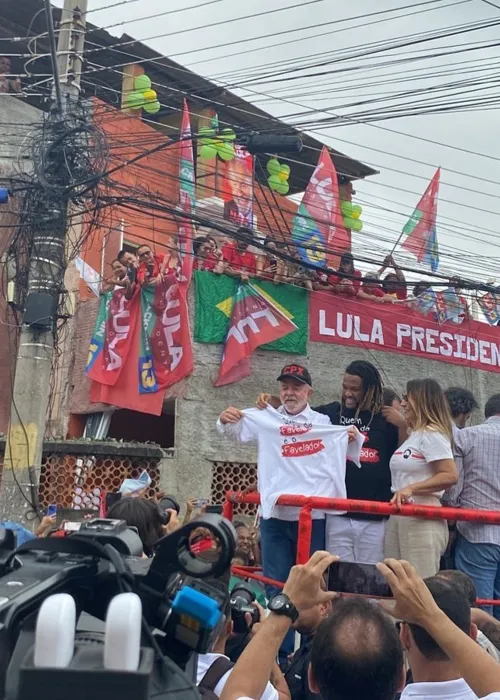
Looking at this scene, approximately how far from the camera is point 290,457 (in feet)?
15.9

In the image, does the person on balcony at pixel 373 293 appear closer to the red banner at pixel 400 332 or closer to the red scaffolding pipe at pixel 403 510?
the red banner at pixel 400 332

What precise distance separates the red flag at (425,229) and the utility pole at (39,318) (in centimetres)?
817

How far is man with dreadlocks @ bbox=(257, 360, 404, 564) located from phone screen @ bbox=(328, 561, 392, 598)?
0.67m

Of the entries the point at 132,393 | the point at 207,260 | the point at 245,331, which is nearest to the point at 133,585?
the point at 132,393

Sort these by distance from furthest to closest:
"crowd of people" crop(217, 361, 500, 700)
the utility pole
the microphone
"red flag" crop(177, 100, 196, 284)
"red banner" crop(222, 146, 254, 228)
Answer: "red banner" crop(222, 146, 254, 228)
"red flag" crop(177, 100, 196, 284)
the microphone
the utility pole
"crowd of people" crop(217, 361, 500, 700)

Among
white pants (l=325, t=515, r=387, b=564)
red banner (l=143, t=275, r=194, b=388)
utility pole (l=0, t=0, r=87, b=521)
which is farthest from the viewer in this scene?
red banner (l=143, t=275, r=194, b=388)

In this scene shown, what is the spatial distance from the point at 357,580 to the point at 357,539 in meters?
0.72

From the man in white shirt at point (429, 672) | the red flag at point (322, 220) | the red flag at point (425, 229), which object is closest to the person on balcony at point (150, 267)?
the red flag at point (322, 220)

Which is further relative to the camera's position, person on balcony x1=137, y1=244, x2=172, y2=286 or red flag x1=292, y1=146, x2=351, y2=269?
red flag x1=292, y1=146, x2=351, y2=269

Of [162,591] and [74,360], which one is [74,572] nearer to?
[162,591]

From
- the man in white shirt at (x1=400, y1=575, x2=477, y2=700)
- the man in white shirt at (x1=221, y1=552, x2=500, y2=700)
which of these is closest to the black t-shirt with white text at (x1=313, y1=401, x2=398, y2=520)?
the man in white shirt at (x1=400, y1=575, x2=477, y2=700)

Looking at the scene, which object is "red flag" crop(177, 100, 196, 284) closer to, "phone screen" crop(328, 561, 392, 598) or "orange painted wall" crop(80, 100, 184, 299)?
"orange painted wall" crop(80, 100, 184, 299)

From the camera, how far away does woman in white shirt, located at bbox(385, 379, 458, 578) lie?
13.7 ft

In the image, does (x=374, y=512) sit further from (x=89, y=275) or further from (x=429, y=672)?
(x=89, y=275)
